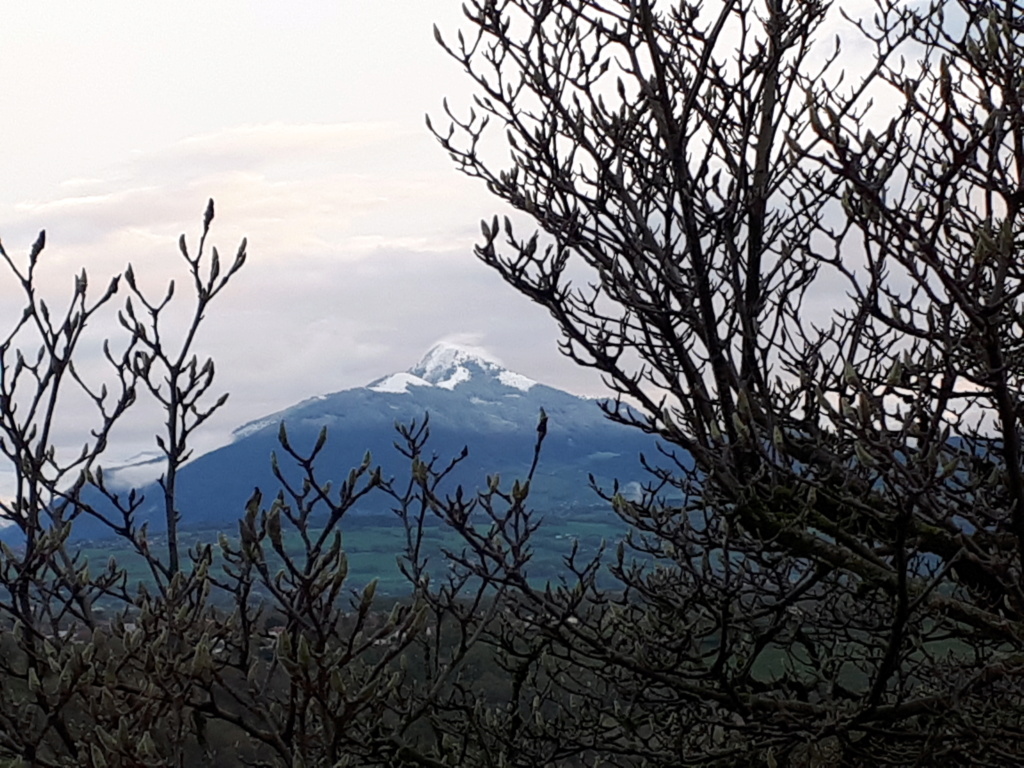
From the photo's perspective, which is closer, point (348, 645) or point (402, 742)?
point (348, 645)

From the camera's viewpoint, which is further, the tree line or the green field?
the green field

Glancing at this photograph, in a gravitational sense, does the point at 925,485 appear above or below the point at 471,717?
above

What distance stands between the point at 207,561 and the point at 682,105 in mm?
3950

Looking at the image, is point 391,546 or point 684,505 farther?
point 391,546

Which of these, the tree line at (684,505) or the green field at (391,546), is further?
the green field at (391,546)

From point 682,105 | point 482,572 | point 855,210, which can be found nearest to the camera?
point 855,210

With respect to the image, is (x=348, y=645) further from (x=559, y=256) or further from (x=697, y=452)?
(x=559, y=256)

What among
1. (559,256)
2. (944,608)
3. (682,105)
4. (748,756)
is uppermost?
(682,105)

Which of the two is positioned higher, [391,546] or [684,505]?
[684,505]

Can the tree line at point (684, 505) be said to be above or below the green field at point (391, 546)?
above

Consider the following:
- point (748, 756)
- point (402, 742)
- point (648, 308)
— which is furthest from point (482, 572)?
point (748, 756)

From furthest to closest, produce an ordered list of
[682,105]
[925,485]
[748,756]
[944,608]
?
[682,105] < [748,756] < [944,608] < [925,485]

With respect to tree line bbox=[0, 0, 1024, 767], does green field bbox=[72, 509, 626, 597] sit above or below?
below

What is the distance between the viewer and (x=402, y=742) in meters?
5.44
